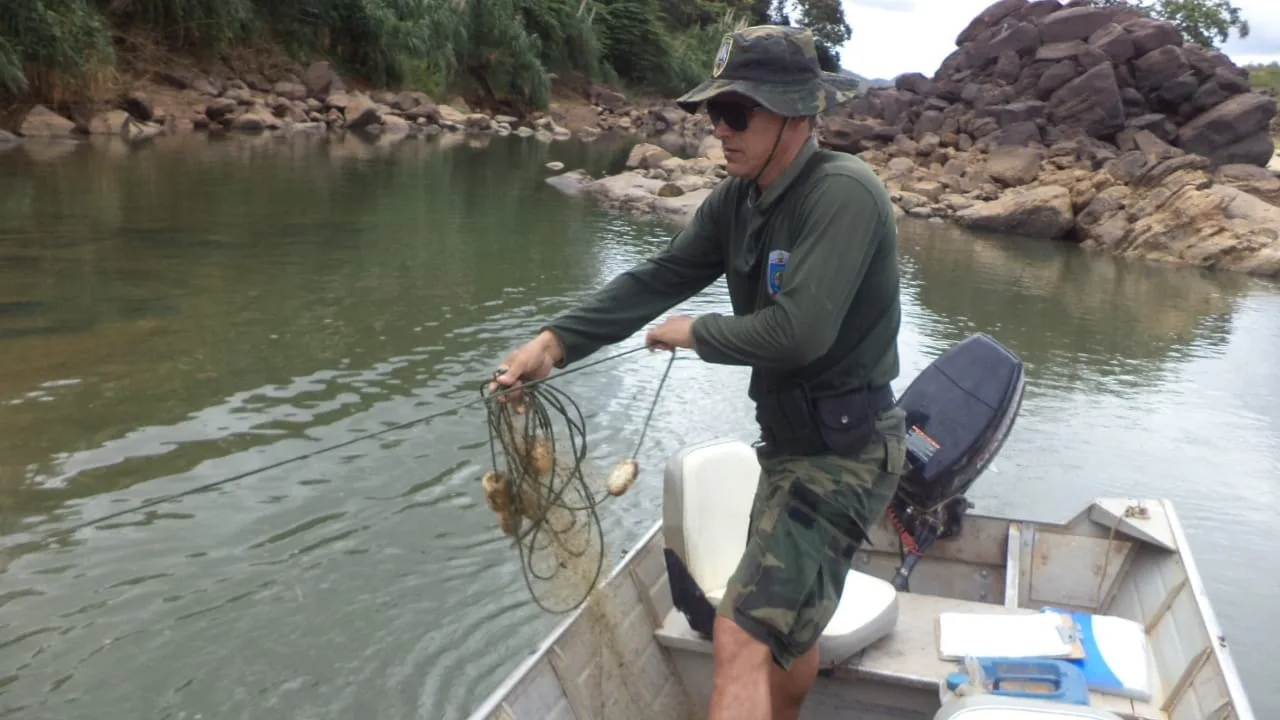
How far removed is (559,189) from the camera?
2528 cm

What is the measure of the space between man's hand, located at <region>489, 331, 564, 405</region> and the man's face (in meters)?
0.79

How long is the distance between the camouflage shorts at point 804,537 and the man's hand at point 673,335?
1.60 feet

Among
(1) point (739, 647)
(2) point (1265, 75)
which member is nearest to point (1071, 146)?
(1) point (739, 647)

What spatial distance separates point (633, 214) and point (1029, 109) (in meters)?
18.3

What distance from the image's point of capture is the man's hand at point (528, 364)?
141 inches

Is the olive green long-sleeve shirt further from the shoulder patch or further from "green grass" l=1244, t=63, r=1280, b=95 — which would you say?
"green grass" l=1244, t=63, r=1280, b=95

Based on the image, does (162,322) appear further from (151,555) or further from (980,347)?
(980,347)

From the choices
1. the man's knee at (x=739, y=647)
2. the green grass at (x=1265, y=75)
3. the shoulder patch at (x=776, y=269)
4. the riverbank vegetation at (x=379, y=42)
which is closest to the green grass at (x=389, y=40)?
the riverbank vegetation at (x=379, y=42)

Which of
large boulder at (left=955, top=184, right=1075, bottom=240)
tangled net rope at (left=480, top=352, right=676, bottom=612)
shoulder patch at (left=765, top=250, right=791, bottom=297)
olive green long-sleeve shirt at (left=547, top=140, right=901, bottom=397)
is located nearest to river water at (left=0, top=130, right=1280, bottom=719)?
tangled net rope at (left=480, top=352, right=676, bottom=612)

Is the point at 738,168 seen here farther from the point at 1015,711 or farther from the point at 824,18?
the point at 824,18

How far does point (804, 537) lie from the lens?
334cm

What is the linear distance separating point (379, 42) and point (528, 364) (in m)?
36.6

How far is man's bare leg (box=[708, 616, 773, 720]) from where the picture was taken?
125 inches

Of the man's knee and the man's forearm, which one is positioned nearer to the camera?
the man's knee
